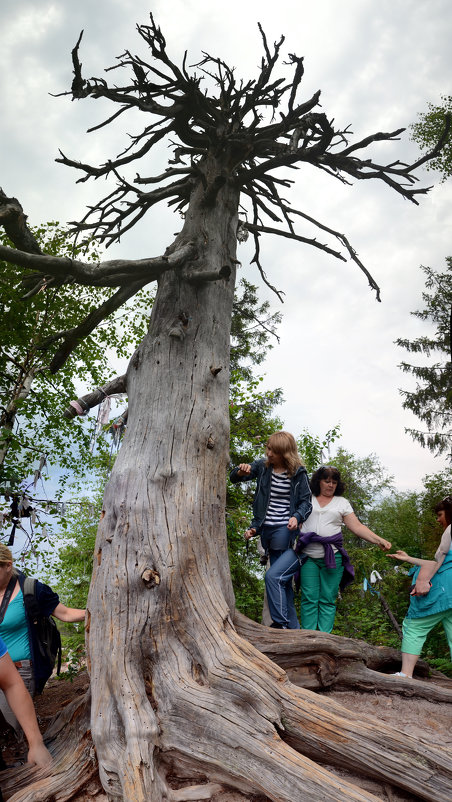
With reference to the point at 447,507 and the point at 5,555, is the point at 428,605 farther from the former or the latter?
the point at 5,555

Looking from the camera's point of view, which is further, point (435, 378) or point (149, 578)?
point (435, 378)

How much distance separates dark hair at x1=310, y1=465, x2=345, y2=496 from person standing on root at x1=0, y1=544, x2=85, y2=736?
232 cm

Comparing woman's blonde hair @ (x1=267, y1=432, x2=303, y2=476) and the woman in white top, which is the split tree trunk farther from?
the woman in white top

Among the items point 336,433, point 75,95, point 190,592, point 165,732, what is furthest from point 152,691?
point 336,433

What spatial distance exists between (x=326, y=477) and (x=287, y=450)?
54 cm

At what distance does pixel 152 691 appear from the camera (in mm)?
2943

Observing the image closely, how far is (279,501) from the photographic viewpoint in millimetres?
4520

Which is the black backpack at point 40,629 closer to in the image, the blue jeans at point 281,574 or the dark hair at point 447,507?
the blue jeans at point 281,574

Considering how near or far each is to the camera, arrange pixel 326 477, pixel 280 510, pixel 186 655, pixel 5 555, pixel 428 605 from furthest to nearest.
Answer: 1. pixel 326 477
2. pixel 280 510
3. pixel 428 605
4. pixel 5 555
5. pixel 186 655

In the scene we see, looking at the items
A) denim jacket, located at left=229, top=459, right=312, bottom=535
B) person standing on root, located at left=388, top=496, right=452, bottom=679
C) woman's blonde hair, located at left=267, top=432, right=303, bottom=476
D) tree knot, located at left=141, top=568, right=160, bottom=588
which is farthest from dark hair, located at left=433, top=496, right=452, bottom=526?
tree knot, located at left=141, top=568, right=160, bottom=588

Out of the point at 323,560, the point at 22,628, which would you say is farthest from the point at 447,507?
the point at 22,628

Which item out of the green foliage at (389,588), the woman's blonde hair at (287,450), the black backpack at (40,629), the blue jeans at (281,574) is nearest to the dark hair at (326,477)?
the woman's blonde hair at (287,450)

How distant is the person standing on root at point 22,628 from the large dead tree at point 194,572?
0.44 m

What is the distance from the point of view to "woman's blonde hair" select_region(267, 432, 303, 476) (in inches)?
178
